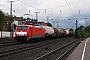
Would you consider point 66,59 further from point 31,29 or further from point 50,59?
point 31,29

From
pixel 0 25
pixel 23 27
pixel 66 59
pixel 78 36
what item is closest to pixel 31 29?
pixel 23 27

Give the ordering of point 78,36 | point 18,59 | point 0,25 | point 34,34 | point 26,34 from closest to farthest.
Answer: point 18,59 → point 26,34 → point 34,34 → point 0,25 → point 78,36

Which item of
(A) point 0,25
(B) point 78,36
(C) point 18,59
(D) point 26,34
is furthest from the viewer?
(B) point 78,36

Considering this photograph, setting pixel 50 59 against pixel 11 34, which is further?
pixel 11 34

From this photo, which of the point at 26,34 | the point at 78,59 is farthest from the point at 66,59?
→ the point at 26,34

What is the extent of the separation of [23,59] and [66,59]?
3.23m

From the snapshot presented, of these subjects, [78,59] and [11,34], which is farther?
[11,34]

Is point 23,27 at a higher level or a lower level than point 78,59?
higher

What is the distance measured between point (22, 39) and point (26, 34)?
3.20 feet

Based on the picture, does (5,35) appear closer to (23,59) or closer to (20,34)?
(20,34)

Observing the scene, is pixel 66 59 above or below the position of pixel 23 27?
below

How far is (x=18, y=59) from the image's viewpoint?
17.4m

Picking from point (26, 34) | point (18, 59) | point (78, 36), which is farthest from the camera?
point (78, 36)

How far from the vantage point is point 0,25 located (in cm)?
6328
